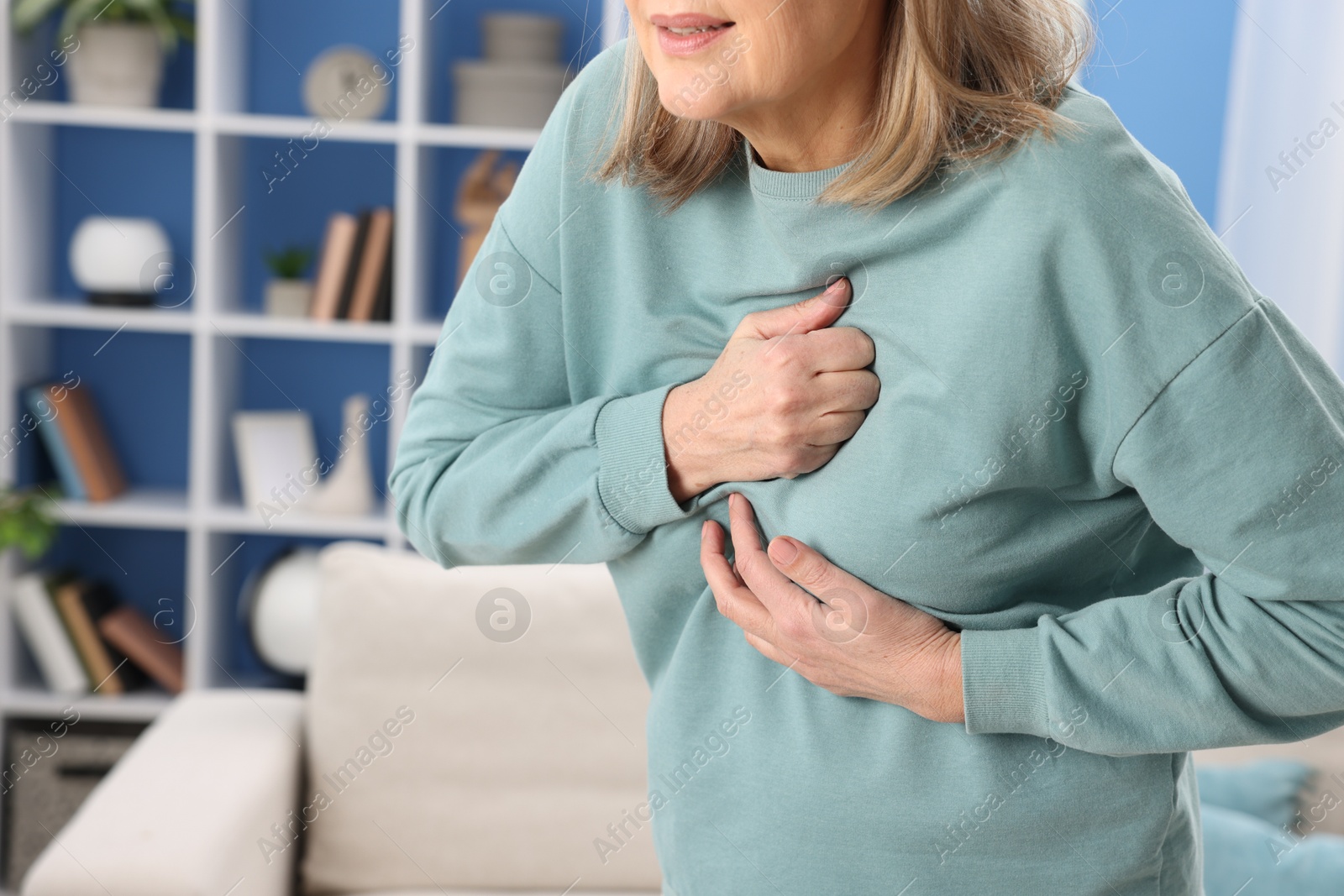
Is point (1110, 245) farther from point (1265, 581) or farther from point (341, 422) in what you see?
point (341, 422)

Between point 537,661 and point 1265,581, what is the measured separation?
4.77 ft

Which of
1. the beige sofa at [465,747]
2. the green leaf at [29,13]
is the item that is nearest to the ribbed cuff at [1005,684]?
the beige sofa at [465,747]

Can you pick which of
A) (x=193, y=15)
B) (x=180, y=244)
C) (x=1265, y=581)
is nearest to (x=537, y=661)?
(x=1265, y=581)

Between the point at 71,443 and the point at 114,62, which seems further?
the point at 71,443

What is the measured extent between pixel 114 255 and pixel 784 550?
8.52ft

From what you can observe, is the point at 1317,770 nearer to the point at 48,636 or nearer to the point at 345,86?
the point at 345,86

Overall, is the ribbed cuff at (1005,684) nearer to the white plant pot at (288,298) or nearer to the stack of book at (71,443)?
the white plant pot at (288,298)

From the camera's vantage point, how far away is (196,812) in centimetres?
181

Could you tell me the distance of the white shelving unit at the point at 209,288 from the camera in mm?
2842

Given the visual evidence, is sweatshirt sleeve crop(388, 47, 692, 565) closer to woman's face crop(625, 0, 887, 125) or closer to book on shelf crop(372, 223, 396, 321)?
woman's face crop(625, 0, 887, 125)

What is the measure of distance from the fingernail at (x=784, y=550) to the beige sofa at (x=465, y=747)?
122cm

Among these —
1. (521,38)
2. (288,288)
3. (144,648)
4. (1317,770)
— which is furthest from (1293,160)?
(144,648)

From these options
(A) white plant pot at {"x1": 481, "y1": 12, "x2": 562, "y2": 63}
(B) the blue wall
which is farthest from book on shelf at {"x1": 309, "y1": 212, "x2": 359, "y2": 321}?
(B) the blue wall

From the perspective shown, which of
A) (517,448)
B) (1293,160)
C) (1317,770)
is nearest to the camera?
(517,448)
